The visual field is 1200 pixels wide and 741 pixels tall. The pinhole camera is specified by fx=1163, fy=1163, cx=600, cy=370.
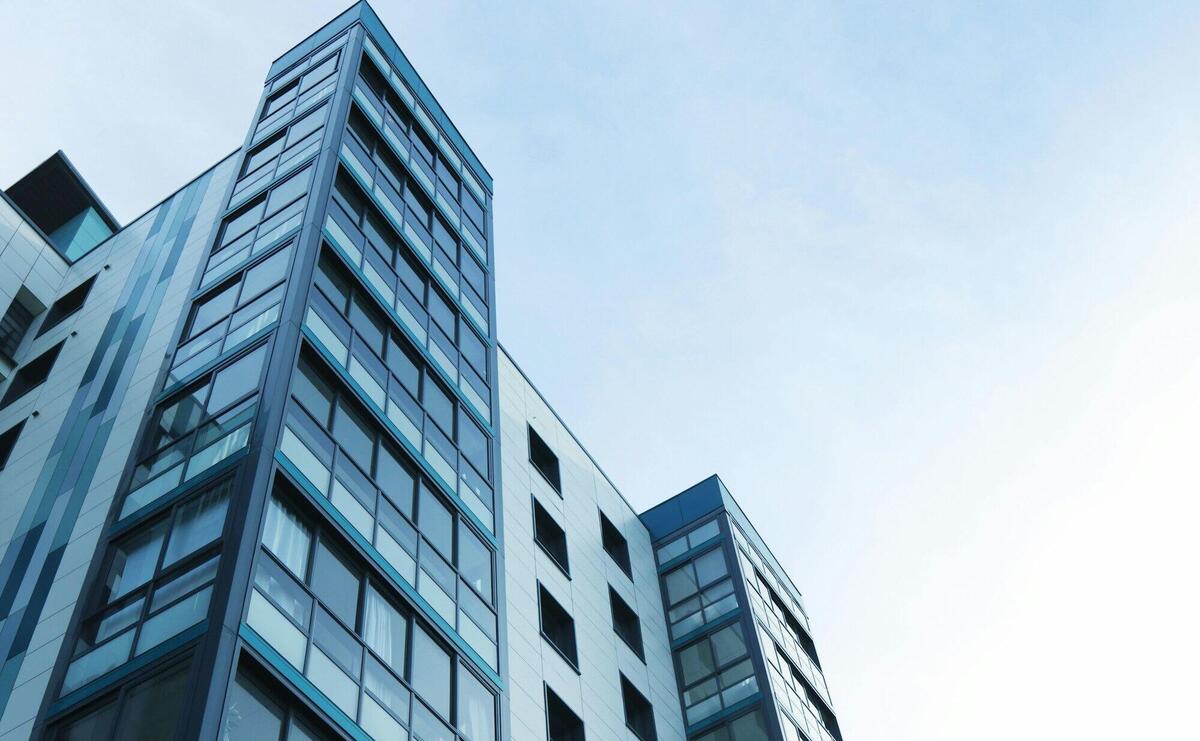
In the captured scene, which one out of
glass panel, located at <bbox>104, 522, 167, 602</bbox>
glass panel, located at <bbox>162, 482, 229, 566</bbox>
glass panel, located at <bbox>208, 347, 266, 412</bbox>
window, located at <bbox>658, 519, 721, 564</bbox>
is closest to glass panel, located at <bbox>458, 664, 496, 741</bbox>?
glass panel, located at <bbox>162, 482, 229, 566</bbox>

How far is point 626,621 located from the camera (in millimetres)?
34031

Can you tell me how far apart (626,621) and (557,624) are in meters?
5.15

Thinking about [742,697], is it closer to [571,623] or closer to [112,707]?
[571,623]

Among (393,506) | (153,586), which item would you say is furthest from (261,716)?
(393,506)

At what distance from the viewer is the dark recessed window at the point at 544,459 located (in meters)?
33.9

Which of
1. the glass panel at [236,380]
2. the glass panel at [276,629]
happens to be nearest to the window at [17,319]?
the glass panel at [236,380]

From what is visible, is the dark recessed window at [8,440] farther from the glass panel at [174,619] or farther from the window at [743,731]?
the window at [743,731]

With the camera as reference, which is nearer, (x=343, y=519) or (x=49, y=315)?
(x=343, y=519)

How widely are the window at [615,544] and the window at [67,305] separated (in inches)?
640

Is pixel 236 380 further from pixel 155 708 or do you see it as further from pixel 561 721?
pixel 561 721

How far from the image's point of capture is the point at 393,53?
117 feet

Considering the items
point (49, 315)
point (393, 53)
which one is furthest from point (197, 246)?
point (393, 53)

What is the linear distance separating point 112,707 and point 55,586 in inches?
167

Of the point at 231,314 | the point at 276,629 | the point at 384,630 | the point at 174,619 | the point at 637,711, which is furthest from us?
the point at 637,711
